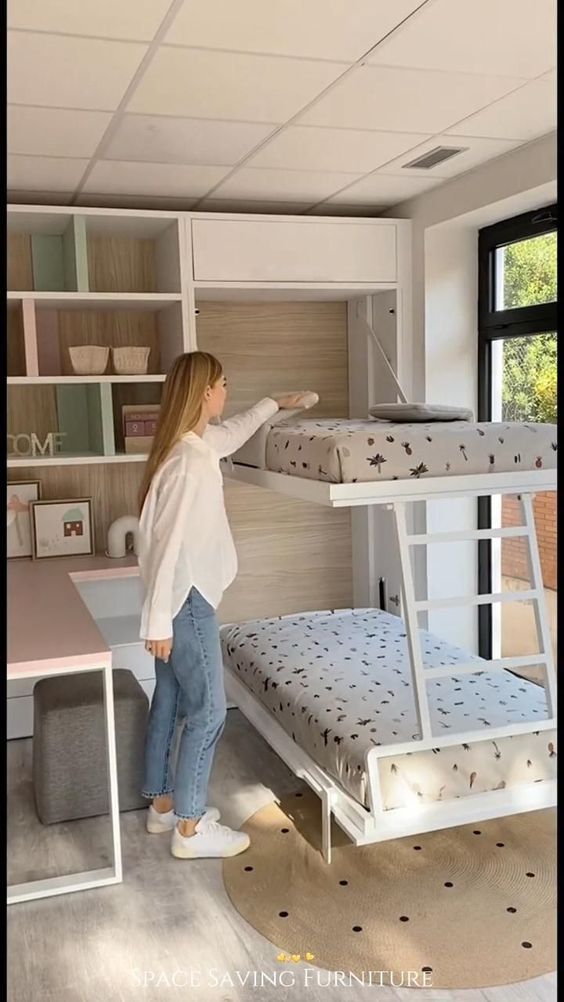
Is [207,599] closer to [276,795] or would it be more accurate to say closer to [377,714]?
[377,714]

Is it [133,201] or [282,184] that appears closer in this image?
[282,184]

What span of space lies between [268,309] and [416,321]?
700 mm

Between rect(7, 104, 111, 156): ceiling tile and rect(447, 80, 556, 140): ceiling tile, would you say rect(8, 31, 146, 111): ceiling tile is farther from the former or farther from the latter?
rect(447, 80, 556, 140): ceiling tile

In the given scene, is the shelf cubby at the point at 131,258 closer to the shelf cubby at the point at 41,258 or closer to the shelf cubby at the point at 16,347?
the shelf cubby at the point at 41,258

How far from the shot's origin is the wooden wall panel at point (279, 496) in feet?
13.2

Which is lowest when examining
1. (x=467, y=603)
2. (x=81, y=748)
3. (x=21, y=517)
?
(x=81, y=748)

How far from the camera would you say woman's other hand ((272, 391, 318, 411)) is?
9.59ft

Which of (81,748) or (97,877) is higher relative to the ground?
(81,748)

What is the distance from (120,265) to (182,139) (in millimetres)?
1148

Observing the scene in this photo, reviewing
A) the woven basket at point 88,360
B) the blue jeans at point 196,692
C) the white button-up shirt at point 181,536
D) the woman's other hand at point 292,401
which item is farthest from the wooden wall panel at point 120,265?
the blue jeans at point 196,692

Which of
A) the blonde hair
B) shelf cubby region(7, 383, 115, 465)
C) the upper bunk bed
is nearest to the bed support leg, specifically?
the upper bunk bed

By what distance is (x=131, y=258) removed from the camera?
3.84 meters

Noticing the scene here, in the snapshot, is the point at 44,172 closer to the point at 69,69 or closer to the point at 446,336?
the point at 69,69

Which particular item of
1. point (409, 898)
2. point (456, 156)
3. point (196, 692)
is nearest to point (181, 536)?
point (196, 692)
